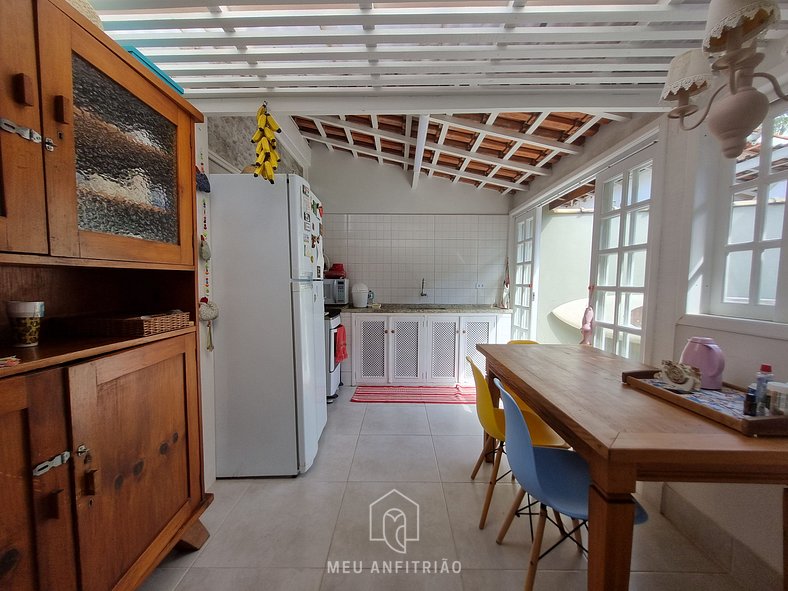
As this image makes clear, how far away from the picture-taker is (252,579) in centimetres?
118

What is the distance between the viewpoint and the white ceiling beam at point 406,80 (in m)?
1.37

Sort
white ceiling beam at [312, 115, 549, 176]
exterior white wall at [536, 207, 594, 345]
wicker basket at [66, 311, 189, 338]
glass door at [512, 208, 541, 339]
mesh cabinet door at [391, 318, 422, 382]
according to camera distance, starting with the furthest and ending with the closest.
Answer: exterior white wall at [536, 207, 594, 345] < mesh cabinet door at [391, 318, 422, 382] < glass door at [512, 208, 541, 339] < white ceiling beam at [312, 115, 549, 176] < wicker basket at [66, 311, 189, 338]

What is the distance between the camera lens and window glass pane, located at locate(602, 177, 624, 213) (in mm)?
1912

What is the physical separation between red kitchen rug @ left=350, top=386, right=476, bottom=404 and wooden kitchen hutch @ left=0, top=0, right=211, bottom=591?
1925mm

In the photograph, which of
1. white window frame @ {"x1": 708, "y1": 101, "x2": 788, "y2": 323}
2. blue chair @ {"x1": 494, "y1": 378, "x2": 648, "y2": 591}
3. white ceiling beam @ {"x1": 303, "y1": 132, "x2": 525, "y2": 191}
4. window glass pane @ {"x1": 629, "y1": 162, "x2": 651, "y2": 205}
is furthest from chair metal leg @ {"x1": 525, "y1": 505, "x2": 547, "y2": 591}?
white ceiling beam @ {"x1": 303, "y1": 132, "x2": 525, "y2": 191}

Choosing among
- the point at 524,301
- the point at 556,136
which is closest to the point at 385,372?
the point at 524,301

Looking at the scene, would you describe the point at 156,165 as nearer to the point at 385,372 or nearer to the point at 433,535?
the point at 433,535

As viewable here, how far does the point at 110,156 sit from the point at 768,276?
2.51m

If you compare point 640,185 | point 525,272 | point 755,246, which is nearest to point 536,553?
point 755,246

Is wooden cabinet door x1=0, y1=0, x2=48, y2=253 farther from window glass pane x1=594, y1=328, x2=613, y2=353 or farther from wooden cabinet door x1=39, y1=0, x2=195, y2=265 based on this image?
window glass pane x1=594, y1=328, x2=613, y2=353

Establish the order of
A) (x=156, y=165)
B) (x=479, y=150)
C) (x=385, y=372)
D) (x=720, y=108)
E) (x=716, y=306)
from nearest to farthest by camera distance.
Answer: (x=720, y=108) → (x=156, y=165) → (x=716, y=306) → (x=479, y=150) → (x=385, y=372)

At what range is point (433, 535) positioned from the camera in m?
1.39

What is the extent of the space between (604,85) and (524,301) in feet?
7.44

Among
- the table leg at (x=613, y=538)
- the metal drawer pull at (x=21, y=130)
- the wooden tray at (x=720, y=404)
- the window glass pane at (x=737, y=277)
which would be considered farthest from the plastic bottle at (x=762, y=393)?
the metal drawer pull at (x=21, y=130)
